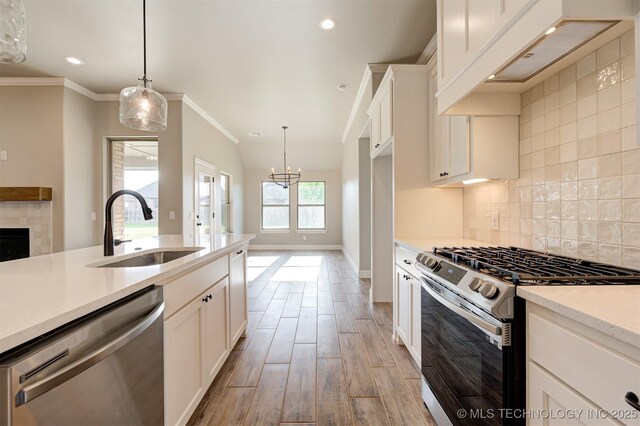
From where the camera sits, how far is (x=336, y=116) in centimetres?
559

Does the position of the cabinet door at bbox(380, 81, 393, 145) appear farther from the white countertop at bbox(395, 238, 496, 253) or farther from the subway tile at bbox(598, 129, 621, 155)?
the subway tile at bbox(598, 129, 621, 155)

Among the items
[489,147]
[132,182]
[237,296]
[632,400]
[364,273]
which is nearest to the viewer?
[632,400]

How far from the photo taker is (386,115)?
288cm

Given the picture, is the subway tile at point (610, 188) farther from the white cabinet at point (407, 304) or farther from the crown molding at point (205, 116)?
the crown molding at point (205, 116)

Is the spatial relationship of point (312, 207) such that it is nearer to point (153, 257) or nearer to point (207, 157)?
point (207, 157)

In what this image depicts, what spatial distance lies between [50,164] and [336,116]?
4.50 metres

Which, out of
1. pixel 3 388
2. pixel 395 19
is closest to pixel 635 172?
pixel 3 388

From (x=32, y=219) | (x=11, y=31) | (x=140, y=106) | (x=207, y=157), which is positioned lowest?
(x=32, y=219)

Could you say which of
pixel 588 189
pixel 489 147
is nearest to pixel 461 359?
pixel 588 189

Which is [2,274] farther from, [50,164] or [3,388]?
[50,164]

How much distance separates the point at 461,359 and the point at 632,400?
2.42ft

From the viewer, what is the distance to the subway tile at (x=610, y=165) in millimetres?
1251

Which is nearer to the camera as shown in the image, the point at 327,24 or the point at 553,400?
the point at 553,400

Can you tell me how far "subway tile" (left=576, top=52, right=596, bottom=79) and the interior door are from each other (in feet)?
16.4
